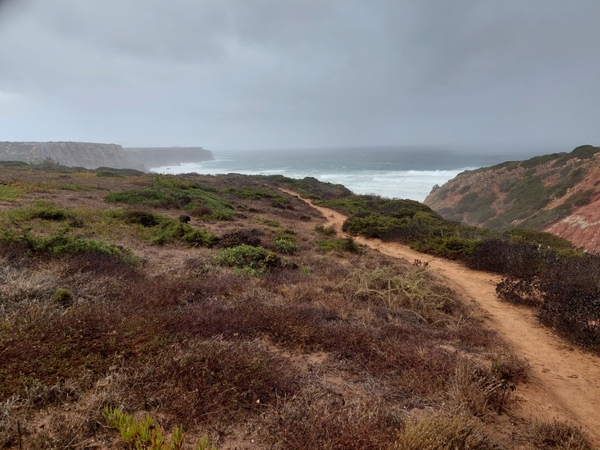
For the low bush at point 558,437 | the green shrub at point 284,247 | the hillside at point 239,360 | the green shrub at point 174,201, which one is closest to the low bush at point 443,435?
the hillside at point 239,360

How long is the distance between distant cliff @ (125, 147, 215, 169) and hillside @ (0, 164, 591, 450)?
15531cm

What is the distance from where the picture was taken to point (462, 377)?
136 inches

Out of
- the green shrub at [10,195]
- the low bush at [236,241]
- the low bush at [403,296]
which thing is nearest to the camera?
the low bush at [403,296]

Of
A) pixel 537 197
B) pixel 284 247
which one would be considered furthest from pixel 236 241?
pixel 537 197

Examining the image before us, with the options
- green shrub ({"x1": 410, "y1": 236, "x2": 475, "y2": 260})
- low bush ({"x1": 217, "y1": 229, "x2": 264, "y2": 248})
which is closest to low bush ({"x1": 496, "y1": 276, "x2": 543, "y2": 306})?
green shrub ({"x1": 410, "y1": 236, "x2": 475, "y2": 260})

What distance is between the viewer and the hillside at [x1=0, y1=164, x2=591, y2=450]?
2.51 m

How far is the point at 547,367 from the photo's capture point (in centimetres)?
477

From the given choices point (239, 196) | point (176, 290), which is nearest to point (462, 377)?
point (176, 290)

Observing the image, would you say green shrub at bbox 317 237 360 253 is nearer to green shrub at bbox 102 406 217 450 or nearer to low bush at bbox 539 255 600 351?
low bush at bbox 539 255 600 351

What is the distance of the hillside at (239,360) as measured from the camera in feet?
8.25

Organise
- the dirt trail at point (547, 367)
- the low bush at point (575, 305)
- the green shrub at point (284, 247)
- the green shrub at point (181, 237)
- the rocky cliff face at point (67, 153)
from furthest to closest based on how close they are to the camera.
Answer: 1. the rocky cliff face at point (67, 153)
2. the green shrub at point (284, 247)
3. the green shrub at point (181, 237)
4. the low bush at point (575, 305)
5. the dirt trail at point (547, 367)

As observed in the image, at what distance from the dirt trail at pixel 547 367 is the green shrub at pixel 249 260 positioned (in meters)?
4.81

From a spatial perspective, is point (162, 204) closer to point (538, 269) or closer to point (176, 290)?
point (176, 290)

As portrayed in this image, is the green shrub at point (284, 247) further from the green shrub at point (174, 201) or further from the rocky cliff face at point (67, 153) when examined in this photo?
the rocky cliff face at point (67, 153)
